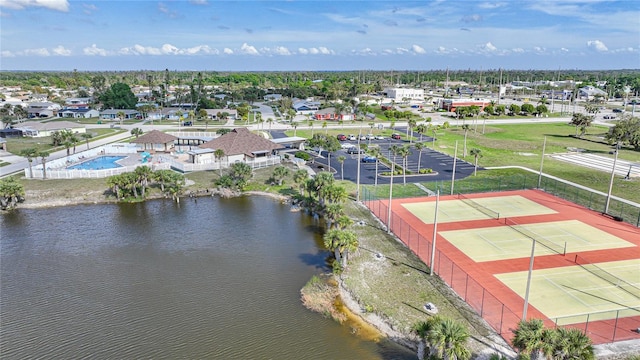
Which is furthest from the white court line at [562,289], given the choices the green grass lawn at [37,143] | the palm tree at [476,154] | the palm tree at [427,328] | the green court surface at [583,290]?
the green grass lawn at [37,143]

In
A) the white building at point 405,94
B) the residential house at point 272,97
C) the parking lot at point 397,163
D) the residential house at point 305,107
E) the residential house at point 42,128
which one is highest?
the white building at point 405,94

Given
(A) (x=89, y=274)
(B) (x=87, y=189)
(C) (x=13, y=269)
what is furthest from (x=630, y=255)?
(B) (x=87, y=189)

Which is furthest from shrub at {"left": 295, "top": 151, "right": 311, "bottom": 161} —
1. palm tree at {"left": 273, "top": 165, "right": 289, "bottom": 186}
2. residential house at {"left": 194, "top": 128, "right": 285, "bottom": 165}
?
palm tree at {"left": 273, "top": 165, "right": 289, "bottom": 186}

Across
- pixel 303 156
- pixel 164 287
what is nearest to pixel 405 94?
pixel 303 156

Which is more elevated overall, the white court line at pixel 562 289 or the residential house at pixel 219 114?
the residential house at pixel 219 114

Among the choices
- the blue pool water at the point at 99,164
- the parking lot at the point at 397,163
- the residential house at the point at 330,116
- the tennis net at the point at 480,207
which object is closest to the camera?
the tennis net at the point at 480,207

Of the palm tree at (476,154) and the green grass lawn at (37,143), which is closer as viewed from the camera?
the palm tree at (476,154)

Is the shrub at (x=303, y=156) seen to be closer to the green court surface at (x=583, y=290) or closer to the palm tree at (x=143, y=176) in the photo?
the palm tree at (x=143, y=176)
